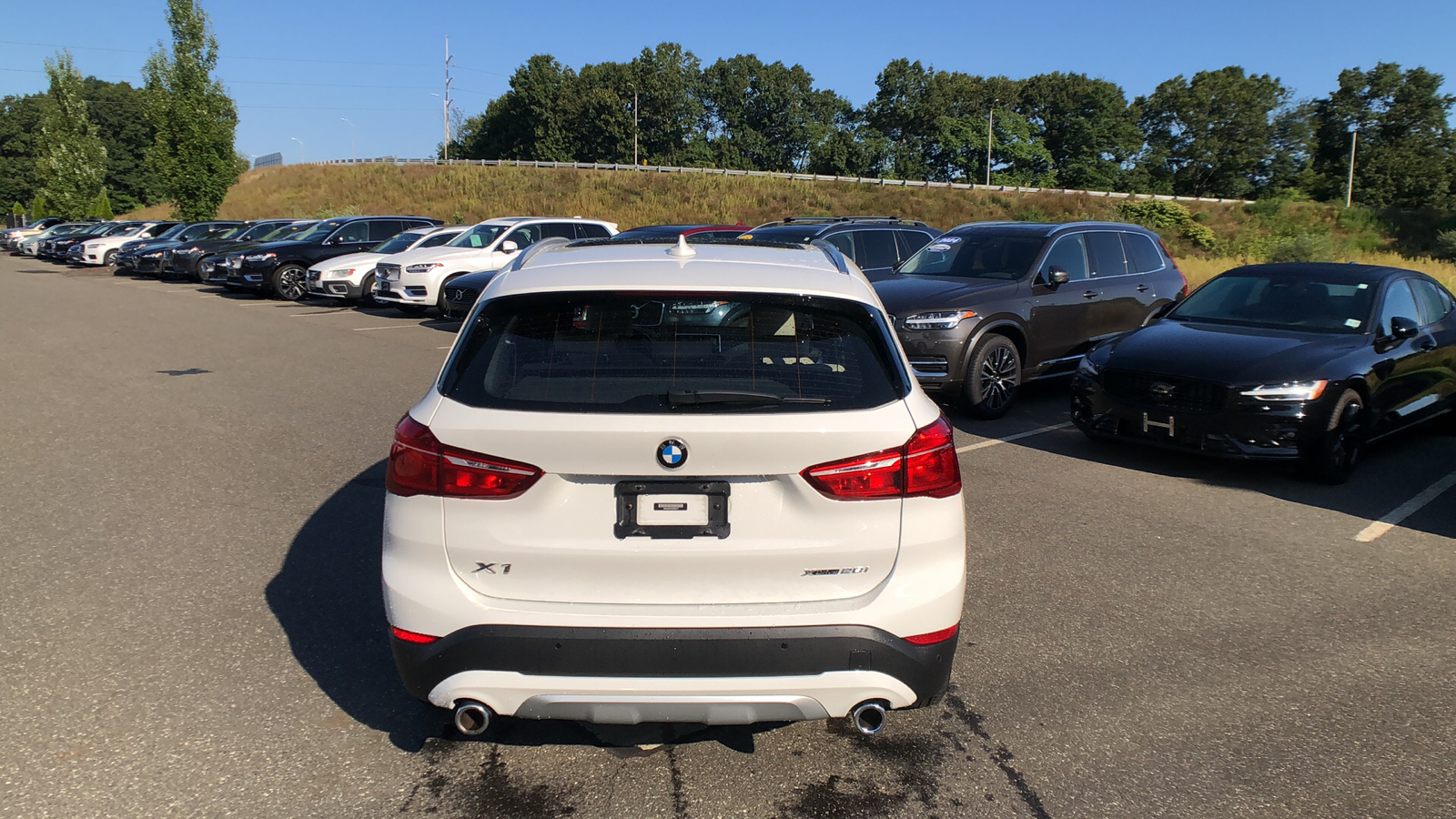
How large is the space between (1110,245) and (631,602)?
31.7 ft

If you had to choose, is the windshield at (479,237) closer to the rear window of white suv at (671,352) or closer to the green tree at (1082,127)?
the rear window of white suv at (671,352)

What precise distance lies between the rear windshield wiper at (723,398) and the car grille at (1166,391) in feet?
17.6

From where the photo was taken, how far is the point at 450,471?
2.89 metres

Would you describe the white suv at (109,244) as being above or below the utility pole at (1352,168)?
below

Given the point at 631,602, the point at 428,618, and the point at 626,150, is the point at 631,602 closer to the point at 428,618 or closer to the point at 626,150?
the point at 428,618

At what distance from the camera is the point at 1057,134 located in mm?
105250

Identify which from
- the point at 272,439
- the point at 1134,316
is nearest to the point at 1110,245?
the point at 1134,316

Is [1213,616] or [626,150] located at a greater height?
[626,150]

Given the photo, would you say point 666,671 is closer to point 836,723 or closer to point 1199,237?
point 836,723

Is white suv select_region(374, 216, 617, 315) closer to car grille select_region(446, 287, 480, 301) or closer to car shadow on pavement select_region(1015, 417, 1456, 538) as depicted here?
car grille select_region(446, 287, 480, 301)

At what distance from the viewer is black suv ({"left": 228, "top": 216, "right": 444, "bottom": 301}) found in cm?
2275

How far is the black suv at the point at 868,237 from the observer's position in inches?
526

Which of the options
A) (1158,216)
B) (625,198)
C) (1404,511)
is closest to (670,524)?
(1404,511)

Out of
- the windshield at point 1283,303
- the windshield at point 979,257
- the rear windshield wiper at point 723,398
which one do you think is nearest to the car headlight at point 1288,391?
the windshield at point 1283,303
